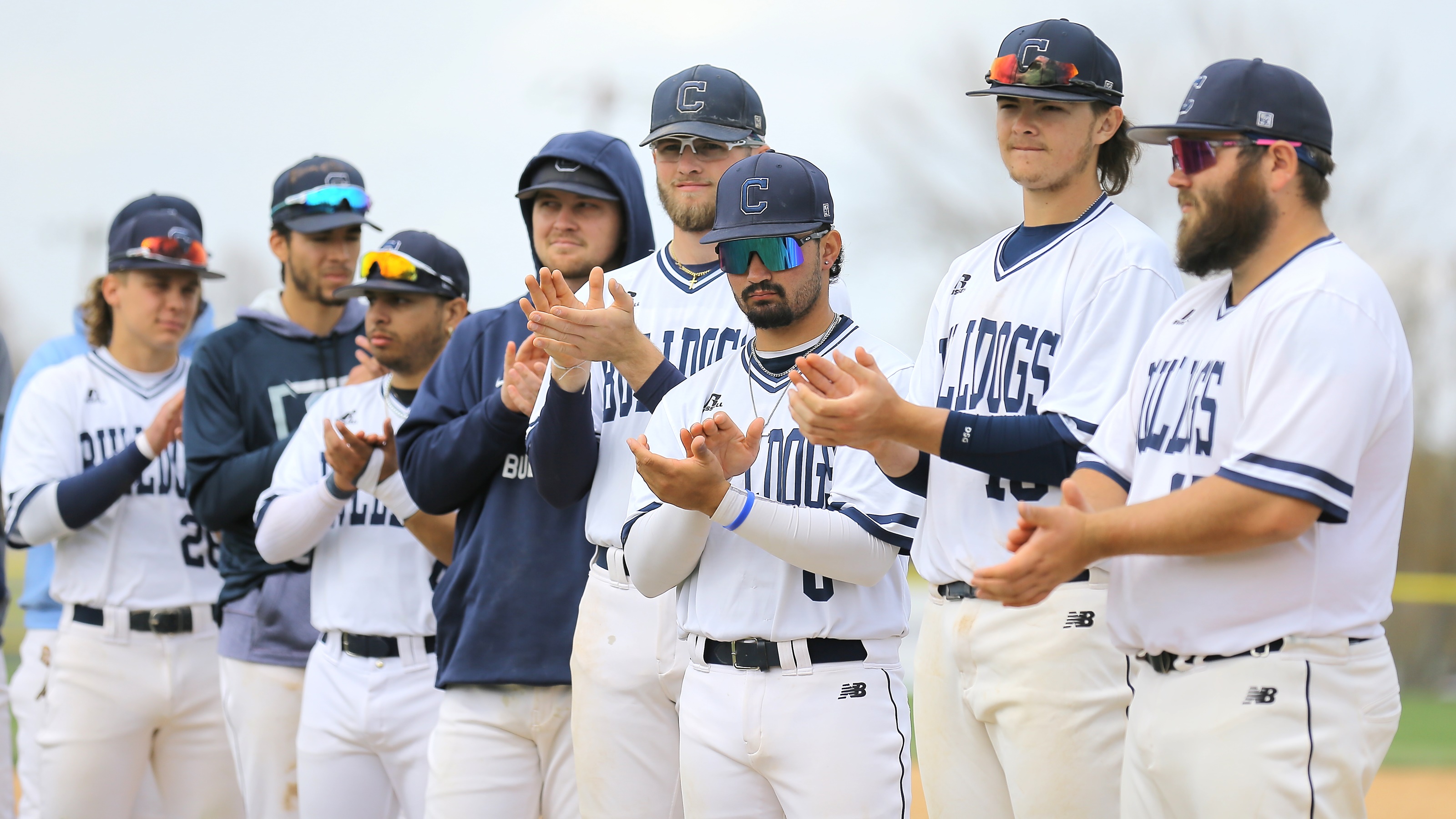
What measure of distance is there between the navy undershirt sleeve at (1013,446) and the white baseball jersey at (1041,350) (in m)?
0.04

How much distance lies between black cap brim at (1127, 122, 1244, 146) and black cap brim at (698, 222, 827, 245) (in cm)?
76

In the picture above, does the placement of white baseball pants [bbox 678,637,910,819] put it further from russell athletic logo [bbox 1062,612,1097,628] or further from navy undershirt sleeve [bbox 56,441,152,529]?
navy undershirt sleeve [bbox 56,441,152,529]

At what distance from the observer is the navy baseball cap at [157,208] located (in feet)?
17.9

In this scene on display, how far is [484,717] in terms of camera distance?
3807mm

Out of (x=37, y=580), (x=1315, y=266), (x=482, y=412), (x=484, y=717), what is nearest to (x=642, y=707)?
(x=484, y=717)

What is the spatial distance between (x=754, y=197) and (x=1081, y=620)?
1.22 metres

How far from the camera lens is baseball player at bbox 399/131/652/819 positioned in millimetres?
3779

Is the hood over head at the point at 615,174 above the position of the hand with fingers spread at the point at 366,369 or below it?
above

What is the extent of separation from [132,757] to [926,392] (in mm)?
3451

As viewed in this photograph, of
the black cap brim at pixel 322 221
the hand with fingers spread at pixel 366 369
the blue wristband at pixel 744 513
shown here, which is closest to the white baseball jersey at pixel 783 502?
the blue wristband at pixel 744 513

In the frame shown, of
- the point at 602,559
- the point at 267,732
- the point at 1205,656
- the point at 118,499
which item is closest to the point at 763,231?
the point at 602,559

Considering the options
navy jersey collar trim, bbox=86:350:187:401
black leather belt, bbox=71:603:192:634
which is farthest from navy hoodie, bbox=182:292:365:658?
navy jersey collar trim, bbox=86:350:187:401

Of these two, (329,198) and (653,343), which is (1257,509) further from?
(329,198)

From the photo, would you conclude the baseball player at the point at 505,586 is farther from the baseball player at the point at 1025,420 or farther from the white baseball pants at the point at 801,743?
the baseball player at the point at 1025,420
